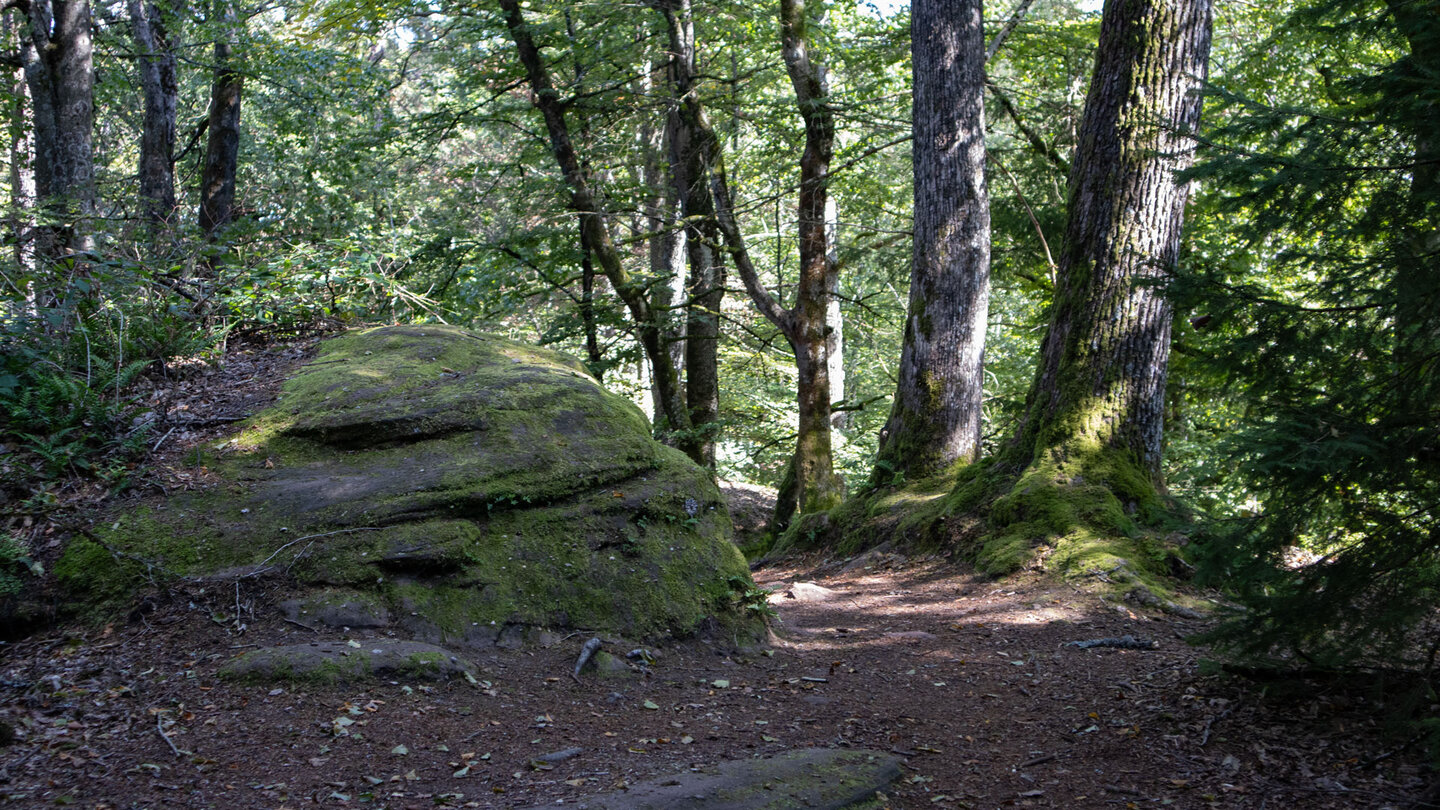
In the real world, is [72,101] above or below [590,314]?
above

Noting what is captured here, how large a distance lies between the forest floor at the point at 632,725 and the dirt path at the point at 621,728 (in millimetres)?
12

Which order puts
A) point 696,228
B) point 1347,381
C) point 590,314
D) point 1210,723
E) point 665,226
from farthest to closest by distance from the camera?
point 665,226, point 590,314, point 696,228, point 1210,723, point 1347,381

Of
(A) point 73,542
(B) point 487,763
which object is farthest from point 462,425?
(B) point 487,763

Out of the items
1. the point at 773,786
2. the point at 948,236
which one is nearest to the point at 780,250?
the point at 948,236

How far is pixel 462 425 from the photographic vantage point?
228 inches

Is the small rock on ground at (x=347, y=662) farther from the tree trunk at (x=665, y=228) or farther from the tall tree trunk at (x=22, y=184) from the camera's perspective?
the tree trunk at (x=665, y=228)

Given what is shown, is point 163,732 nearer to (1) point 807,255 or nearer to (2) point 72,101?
(1) point 807,255

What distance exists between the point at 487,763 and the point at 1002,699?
107 inches

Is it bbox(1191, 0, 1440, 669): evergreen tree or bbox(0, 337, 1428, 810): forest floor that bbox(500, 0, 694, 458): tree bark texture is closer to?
bbox(0, 337, 1428, 810): forest floor

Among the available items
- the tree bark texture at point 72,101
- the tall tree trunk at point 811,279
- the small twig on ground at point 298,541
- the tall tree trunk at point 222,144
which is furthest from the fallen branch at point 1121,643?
the tall tree trunk at point 222,144

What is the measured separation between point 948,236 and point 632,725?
6423 mm

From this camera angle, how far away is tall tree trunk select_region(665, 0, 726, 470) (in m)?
10.8

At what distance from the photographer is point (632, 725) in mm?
4125

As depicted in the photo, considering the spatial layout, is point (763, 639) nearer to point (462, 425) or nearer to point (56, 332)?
point (462, 425)
